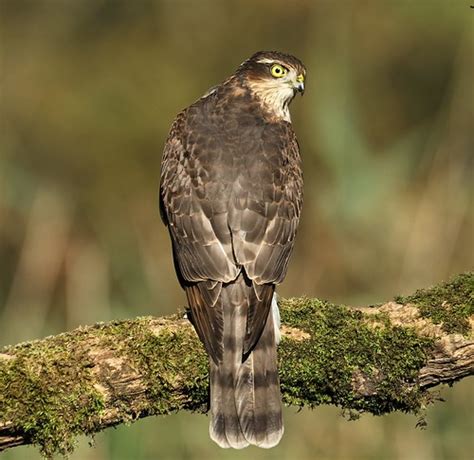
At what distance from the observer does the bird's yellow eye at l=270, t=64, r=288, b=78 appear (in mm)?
6511

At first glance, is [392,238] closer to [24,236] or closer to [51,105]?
[24,236]

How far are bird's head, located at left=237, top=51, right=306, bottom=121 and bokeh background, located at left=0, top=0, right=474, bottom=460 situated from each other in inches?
23.8

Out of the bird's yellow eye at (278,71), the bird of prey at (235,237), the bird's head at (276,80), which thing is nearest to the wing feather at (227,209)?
the bird of prey at (235,237)

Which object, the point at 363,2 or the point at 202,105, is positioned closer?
the point at 202,105

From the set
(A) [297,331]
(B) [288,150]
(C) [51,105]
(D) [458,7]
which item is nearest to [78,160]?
(C) [51,105]

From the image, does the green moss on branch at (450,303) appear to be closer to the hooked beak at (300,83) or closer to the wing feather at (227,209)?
the wing feather at (227,209)

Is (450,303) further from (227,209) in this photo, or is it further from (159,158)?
(159,158)

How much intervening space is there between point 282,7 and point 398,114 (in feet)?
5.39

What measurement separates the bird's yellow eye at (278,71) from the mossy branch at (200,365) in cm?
170

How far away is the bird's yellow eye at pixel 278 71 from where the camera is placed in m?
6.51

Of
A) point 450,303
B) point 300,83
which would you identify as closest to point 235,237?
point 450,303

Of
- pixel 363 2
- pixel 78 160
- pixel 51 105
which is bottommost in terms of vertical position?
pixel 78 160

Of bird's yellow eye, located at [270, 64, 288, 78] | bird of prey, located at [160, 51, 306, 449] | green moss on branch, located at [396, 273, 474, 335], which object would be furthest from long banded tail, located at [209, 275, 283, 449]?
bird's yellow eye, located at [270, 64, 288, 78]

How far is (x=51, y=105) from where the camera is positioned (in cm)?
1084
